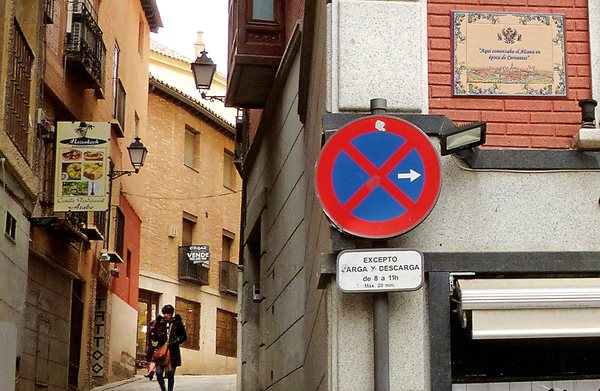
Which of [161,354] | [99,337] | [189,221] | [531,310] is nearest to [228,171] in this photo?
[189,221]

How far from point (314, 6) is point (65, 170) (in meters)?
9.09

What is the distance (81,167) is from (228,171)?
931 inches

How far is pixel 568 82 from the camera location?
7398 mm

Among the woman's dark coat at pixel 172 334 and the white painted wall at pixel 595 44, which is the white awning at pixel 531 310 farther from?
the woman's dark coat at pixel 172 334

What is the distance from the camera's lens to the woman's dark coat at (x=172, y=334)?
15609 mm

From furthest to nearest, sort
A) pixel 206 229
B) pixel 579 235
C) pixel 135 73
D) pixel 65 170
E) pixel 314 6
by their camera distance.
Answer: pixel 206 229 < pixel 135 73 < pixel 65 170 < pixel 314 6 < pixel 579 235

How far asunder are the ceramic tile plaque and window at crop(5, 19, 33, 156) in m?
6.46

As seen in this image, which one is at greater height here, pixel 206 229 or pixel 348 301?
pixel 206 229

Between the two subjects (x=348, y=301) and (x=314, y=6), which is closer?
(x=348, y=301)

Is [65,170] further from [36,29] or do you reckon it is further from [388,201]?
[388,201]

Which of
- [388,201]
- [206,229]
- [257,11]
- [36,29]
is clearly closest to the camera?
[388,201]

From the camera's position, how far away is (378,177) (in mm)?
6543

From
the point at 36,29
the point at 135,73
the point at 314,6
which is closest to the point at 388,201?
the point at 314,6

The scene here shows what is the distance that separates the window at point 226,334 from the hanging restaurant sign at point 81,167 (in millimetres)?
21118
